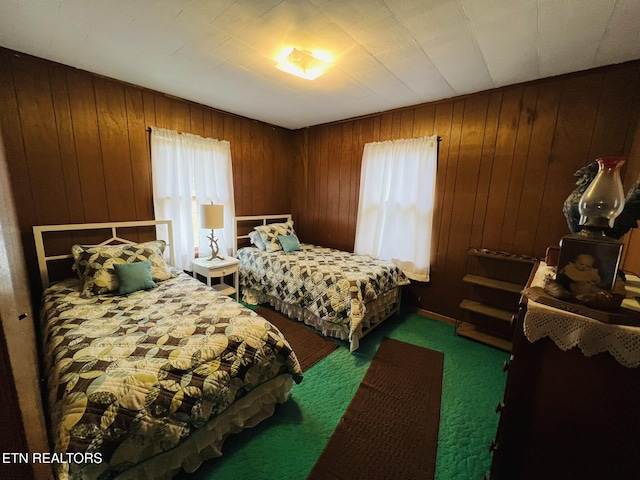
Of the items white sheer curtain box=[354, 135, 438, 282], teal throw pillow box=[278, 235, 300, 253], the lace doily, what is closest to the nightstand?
teal throw pillow box=[278, 235, 300, 253]

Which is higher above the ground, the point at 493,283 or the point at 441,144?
the point at 441,144

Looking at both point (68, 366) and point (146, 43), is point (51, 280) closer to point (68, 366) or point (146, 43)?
point (68, 366)

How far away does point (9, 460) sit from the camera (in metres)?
0.44

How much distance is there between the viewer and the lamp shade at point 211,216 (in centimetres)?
289

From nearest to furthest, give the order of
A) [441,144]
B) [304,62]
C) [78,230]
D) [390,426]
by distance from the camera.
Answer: [390,426] < [304,62] < [78,230] < [441,144]

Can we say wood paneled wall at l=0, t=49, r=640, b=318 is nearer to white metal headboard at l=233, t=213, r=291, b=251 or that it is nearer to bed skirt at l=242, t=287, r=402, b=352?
bed skirt at l=242, t=287, r=402, b=352

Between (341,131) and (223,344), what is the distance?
3194 millimetres

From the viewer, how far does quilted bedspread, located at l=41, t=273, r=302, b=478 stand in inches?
40.0

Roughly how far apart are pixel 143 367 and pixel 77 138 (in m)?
2.33

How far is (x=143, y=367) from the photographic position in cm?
119

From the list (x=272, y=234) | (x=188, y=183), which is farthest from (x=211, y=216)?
(x=272, y=234)

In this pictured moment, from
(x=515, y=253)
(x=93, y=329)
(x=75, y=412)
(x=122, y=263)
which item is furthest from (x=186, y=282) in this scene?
(x=515, y=253)

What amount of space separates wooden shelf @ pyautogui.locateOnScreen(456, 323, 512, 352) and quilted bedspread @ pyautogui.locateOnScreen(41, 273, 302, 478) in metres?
1.90

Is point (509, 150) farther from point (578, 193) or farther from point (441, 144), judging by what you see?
point (578, 193)
